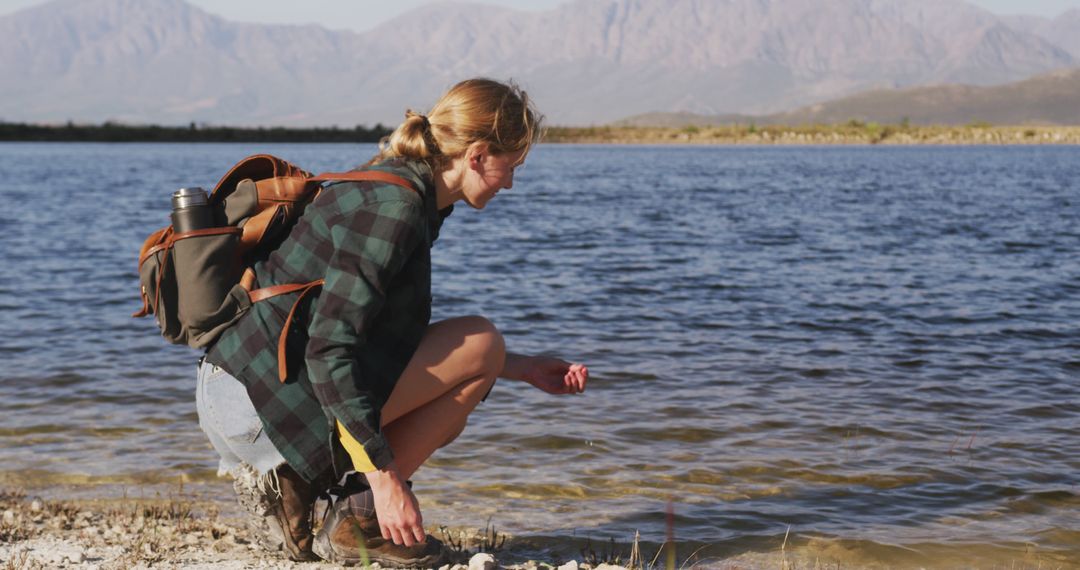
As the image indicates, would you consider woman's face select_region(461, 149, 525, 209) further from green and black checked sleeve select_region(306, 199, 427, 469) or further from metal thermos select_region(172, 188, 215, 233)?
metal thermos select_region(172, 188, 215, 233)

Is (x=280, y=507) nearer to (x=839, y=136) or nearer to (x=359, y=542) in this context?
(x=359, y=542)

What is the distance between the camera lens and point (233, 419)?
3596 mm

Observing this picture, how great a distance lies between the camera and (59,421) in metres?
6.88

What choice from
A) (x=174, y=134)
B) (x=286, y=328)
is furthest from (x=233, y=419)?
(x=174, y=134)

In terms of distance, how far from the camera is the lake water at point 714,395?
514 centimetres

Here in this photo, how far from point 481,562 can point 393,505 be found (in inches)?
24.6

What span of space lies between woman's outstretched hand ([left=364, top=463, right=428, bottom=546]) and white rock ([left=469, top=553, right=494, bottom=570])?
0.52 meters

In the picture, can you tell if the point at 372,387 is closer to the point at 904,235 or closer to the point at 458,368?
the point at 458,368

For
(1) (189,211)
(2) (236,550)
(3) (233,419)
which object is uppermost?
(1) (189,211)

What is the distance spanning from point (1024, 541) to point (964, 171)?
4245 cm

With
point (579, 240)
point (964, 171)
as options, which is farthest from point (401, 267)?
point (964, 171)

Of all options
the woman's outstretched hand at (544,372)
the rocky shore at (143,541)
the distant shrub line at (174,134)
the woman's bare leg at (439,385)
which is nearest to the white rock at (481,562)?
the rocky shore at (143,541)

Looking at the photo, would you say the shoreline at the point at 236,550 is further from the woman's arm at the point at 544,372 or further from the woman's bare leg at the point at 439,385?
the woman's arm at the point at 544,372

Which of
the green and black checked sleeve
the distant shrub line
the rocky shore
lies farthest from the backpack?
the distant shrub line
